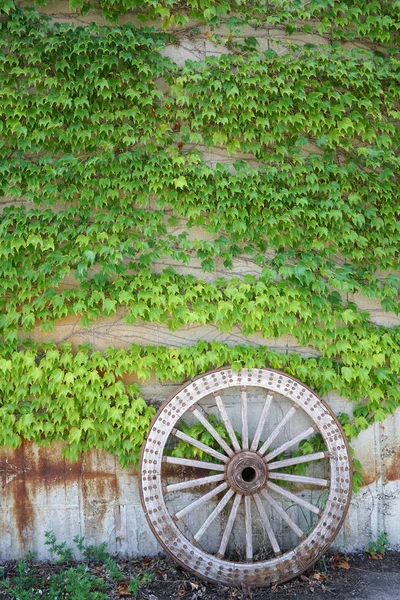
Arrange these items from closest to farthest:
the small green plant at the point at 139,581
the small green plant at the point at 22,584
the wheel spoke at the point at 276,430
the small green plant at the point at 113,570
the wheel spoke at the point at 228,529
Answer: the small green plant at the point at 22,584 → the small green plant at the point at 139,581 → the small green plant at the point at 113,570 → the wheel spoke at the point at 228,529 → the wheel spoke at the point at 276,430

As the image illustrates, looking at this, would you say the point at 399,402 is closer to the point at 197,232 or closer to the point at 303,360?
the point at 303,360

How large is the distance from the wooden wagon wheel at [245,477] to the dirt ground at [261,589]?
0.10 meters

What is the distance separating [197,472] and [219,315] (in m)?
1.25

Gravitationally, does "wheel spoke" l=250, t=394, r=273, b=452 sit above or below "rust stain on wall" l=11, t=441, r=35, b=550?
above

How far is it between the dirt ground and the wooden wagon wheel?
10cm

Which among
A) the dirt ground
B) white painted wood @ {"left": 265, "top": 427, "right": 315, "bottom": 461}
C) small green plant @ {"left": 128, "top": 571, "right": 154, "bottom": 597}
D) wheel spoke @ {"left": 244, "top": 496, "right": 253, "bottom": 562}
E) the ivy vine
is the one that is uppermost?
the ivy vine

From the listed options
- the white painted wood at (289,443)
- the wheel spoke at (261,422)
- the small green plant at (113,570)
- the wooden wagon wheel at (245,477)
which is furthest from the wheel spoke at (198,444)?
the small green plant at (113,570)

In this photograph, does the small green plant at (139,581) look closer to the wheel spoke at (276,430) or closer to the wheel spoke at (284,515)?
the wheel spoke at (284,515)

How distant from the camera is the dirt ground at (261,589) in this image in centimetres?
369

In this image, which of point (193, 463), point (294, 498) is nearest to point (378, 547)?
point (294, 498)

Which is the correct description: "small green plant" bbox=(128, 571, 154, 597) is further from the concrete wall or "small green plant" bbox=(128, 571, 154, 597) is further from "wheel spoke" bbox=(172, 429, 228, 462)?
"wheel spoke" bbox=(172, 429, 228, 462)

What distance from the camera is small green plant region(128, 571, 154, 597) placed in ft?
12.0

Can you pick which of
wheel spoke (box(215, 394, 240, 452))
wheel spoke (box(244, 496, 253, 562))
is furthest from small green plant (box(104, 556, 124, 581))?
wheel spoke (box(215, 394, 240, 452))

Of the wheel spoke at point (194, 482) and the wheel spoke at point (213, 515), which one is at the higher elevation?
the wheel spoke at point (194, 482)
